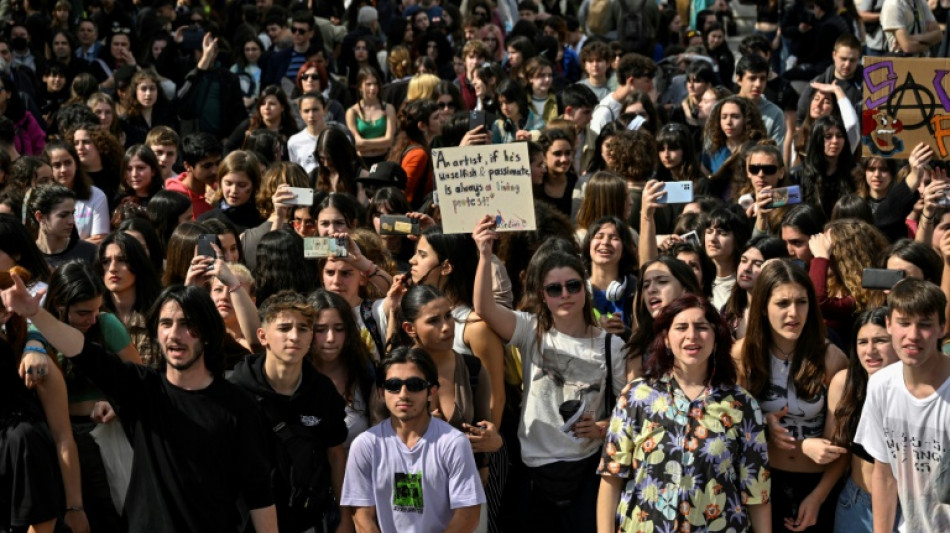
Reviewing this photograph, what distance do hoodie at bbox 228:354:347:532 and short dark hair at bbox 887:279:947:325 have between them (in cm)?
239

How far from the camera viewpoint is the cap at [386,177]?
10.3 meters

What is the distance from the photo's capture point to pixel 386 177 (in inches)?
405

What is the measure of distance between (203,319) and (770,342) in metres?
2.52

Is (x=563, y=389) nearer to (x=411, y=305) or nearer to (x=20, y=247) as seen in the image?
(x=411, y=305)

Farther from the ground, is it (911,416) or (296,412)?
(296,412)

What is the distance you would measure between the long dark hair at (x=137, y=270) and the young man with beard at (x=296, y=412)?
3.82 ft

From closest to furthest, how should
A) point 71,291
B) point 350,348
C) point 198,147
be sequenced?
point 71,291
point 350,348
point 198,147

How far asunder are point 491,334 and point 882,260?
2015 mm

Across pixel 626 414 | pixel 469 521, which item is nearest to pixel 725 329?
pixel 626 414

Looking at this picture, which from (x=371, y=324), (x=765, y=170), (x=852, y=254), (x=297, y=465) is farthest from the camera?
(x=765, y=170)

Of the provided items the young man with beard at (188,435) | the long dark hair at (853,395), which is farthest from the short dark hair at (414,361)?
the long dark hair at (853,395)

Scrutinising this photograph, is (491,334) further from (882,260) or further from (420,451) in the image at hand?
(882,260)

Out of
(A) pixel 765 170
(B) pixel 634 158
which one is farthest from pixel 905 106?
(B) pixel 634 158

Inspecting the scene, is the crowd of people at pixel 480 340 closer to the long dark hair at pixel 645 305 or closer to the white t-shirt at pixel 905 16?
the long dark hair at pixel 645 305
